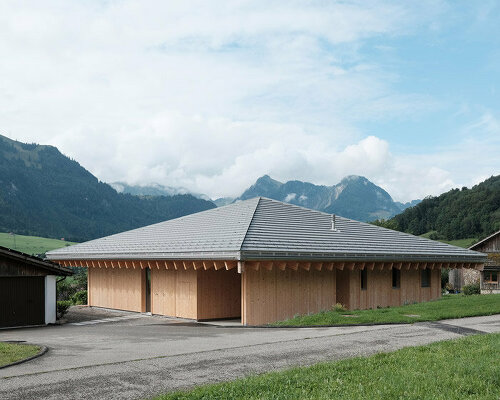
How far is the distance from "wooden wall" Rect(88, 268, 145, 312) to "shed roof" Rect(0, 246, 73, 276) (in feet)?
13.6

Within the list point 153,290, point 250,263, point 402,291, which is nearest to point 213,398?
point 250,263

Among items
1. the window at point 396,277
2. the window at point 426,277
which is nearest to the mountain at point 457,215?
the window at point 426,277

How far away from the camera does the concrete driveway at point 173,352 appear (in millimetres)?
9172

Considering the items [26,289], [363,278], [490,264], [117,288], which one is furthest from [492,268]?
[26,289]

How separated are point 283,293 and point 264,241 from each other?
2.30 metres

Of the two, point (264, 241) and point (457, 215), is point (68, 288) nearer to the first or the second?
point (264, 241)

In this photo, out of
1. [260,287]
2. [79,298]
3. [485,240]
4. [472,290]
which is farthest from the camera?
[485,240]

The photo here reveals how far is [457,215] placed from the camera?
111m

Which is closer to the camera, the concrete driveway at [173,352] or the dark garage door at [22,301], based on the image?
the concrete driveway at [173,352]

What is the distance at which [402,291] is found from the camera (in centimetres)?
2567

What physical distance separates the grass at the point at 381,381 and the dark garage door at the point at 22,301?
1484 centimetres

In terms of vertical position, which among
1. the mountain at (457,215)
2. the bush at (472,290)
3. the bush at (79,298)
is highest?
the mountain at (457,215)

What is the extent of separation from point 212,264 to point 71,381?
10.8 meters

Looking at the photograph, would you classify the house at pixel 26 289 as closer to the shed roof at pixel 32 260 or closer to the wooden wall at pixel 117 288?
the shed roof at pixel 32 260
